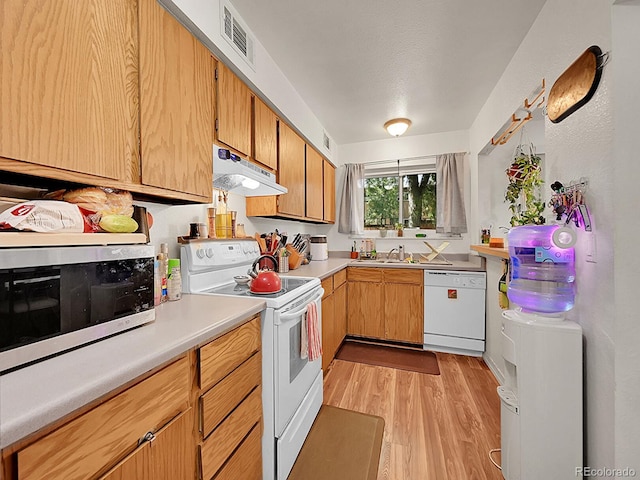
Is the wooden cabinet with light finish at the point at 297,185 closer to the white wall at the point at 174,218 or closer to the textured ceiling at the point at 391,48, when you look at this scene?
the white wall at the point at 174,218

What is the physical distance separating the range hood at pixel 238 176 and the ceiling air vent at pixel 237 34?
0.61 meters

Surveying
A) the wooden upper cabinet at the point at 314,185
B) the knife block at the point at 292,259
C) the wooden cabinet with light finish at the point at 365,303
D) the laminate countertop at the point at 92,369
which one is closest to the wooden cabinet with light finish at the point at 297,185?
the wooden upper cabinet at the point at 314,185

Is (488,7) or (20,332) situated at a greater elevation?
(488,7)

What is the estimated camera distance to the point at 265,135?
76.0 inches

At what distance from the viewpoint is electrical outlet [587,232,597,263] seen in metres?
1.09

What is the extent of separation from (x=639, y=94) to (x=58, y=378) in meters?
1.95

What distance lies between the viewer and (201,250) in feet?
4.90

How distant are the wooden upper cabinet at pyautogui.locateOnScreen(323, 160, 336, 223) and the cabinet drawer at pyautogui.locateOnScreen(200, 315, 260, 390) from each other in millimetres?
2328

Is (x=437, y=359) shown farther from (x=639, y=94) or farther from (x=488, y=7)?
(x=488, y=7)

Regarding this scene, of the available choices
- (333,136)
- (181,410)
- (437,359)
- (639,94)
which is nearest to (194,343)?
(181,410)

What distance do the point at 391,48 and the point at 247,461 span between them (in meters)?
2.50

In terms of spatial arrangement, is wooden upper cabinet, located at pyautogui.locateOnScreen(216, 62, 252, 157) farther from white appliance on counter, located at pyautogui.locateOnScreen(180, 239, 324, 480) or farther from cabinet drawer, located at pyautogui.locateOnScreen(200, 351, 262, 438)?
cabinet drawer, located at pyautogui.locateOnScreen(200, 351, 262, 438)

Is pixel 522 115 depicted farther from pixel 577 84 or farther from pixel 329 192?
pixel 329 192
